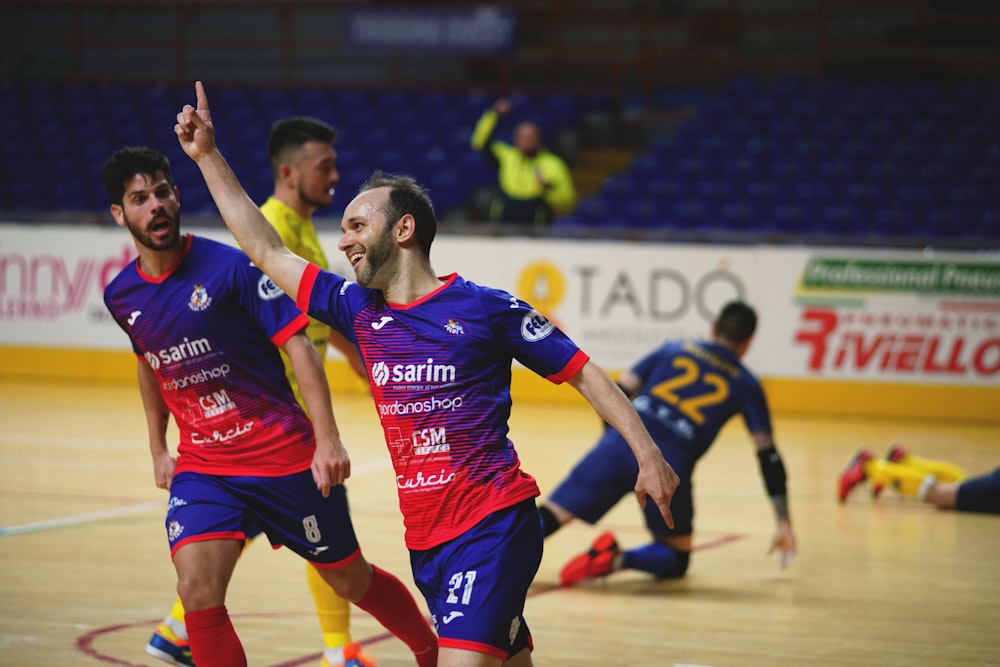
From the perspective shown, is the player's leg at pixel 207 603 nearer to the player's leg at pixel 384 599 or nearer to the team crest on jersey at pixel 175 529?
the team crest on jersey at pixel 175 529

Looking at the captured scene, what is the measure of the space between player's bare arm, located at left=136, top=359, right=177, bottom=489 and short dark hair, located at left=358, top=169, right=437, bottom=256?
1491 mm

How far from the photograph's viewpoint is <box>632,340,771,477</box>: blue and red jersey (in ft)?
24.7

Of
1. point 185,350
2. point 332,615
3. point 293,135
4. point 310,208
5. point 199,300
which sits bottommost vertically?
point 332,615

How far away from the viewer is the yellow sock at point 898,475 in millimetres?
9992

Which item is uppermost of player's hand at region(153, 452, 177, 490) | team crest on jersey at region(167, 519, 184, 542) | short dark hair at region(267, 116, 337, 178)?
short dark hair at region(267, 116, 337, 178)

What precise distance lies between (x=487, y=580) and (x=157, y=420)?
6.29 feet

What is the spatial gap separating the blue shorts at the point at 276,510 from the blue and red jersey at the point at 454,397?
33.0 inches

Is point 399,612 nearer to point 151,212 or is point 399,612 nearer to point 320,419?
Answer: point 320,419

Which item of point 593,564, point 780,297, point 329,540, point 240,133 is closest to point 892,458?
point 593,564

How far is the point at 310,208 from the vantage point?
5.98 m

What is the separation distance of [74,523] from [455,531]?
516 cm

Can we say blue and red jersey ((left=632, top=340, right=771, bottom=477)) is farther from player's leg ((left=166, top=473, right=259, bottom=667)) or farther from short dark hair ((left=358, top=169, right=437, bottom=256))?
short dark hair ((left=358, top=169, right=437, bottom=256))

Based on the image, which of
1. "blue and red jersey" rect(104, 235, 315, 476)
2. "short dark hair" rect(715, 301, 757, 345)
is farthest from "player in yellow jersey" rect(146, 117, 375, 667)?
"short dark hair" rect(715, 301, 757, 345)

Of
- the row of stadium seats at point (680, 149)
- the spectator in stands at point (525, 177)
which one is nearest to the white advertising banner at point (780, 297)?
the row of stadium seats at point (680, 149)
